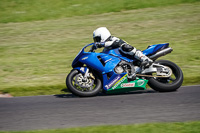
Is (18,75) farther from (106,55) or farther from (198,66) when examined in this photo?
(198,66)

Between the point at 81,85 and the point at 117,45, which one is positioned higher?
the point at 117,45

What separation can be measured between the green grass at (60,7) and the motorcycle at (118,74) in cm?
1095

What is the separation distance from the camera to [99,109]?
6109 millimetres

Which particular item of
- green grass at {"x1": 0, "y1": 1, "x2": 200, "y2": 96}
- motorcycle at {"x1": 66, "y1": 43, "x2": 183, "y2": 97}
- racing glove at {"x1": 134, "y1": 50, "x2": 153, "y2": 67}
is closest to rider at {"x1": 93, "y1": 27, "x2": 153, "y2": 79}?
racing glove at {"x1": 134, "y1": 50, "x2": 153, "y2": 67}

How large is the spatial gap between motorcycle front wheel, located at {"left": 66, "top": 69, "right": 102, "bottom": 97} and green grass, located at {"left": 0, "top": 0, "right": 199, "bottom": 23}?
11.1 meters

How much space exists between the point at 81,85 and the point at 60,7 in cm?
1268

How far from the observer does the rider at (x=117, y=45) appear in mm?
7129

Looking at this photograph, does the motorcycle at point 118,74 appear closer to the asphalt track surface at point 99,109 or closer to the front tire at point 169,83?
the front tire at point 169,83

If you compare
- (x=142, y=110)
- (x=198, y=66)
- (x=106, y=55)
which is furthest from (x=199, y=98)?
(x=198, y=66)

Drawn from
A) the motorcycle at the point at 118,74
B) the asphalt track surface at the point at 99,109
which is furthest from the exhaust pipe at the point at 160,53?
the asphalt track surface at the point at 99,109

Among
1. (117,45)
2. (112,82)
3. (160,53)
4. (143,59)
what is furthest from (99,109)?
(160,53)

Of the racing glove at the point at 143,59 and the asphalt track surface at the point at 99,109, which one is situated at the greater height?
the racing glove at the point at 143,59

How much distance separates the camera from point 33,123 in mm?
5488

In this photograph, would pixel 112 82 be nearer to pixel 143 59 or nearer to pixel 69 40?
pixel 143 59
